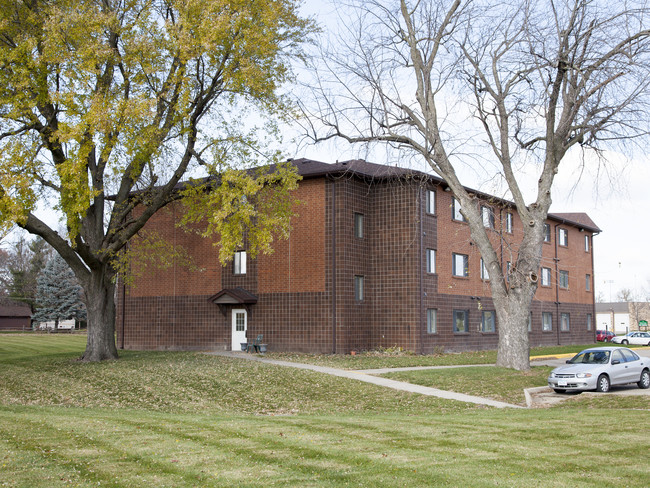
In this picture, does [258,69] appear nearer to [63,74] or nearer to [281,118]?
[281,118]

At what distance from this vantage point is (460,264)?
114 feet

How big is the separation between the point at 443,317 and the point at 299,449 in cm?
2434

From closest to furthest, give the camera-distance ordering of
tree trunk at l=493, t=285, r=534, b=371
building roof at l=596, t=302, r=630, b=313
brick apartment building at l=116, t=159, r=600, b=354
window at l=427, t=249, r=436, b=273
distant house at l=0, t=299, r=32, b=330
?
tree trunk at l=493, t=285, r=534, b=371 → brick apartment building at l=116, t=159, r=600, b=354 → window at l=427, t=249, r=436, b=273 → distant house at l=0, t=299, r=32, b=330 → building roof at l=596, t=302, r=630, b=313

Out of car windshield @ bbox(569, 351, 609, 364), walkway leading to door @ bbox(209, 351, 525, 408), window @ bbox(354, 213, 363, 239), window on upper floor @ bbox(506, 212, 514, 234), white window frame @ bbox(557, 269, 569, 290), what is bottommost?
walkway leading to door @ bbox(209, 351, 525, 408)

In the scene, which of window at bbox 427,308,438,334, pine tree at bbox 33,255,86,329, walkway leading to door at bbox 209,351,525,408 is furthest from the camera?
pine tree at bbox 33,255,86,329

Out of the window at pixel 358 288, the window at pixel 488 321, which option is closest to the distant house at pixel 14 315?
the window at pixel 358 288

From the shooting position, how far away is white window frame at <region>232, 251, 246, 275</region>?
3228 cm

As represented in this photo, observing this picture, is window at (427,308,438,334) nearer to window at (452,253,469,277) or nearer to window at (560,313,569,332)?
window at (452,253,469,277)

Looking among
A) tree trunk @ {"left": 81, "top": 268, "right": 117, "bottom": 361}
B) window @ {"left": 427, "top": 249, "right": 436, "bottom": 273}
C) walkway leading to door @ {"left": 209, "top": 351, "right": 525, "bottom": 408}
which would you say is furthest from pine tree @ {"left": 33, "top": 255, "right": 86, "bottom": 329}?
walkway leading to door @ {"left": 209, "top": 351, "right": 525, "bottom": 408}

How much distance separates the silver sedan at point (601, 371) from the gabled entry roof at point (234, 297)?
52.9 ft

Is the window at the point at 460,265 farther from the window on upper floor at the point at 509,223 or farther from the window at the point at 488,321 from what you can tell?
the window on upper floor at the point at 509,223

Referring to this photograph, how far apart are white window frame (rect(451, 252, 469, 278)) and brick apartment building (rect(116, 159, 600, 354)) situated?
0.27 feet

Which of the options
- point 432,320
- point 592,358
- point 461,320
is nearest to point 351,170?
point 432,320

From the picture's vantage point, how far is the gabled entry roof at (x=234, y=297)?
30906 mm
